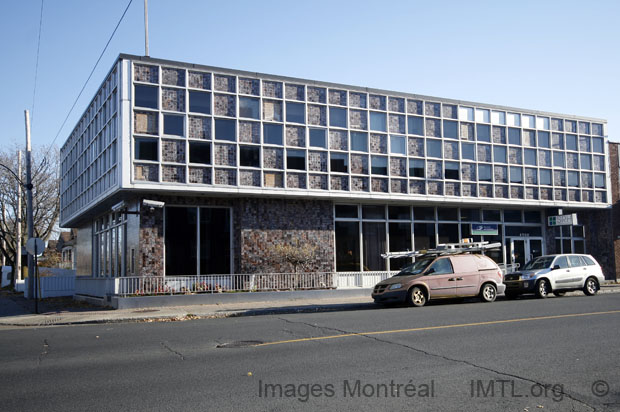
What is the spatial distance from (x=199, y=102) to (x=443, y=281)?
37.7ft

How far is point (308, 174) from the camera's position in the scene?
2339 centimetres

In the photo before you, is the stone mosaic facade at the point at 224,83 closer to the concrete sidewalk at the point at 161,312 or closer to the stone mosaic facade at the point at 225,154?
the stone mosaic facade at the point at 225,154

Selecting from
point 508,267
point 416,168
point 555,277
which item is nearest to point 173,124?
point 416,168

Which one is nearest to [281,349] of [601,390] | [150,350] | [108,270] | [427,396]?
[150,350]

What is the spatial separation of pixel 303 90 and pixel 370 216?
6.42 metres

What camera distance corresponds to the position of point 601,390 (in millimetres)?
6676

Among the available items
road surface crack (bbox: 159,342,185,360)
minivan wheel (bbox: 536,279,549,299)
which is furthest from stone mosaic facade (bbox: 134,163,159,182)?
minivan wheel (bbox: 536,279,549,299)

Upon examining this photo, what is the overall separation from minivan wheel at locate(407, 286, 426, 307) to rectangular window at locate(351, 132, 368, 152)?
9.21 meters

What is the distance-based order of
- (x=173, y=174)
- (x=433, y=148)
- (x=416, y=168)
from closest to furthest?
(x=173, y=174), (x=416, y=168), (x=433, y=148)

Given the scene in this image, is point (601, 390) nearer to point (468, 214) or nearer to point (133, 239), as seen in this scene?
point (133, 239)

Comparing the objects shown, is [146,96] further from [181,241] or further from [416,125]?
[416,125]

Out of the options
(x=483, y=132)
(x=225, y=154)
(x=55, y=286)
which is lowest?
(x=55, y=286)

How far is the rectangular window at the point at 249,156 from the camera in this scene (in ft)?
73.3

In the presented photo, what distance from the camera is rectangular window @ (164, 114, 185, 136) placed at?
2125cm
